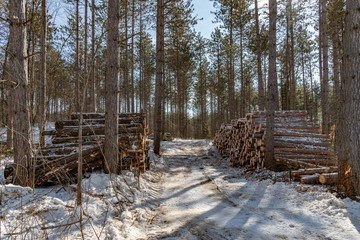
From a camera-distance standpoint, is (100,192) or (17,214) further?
(100,192)

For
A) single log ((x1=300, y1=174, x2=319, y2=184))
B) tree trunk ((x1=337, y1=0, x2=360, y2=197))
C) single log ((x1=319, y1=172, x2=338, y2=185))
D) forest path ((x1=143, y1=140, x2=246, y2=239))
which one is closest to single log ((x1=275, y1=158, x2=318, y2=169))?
single log ((x1=300, y1=174, x2=319, y2=184))

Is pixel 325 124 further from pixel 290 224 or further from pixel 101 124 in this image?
pixel 101 124

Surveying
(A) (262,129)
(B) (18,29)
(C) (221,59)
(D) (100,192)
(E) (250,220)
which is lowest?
(E) (250,220)

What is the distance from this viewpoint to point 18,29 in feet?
13.0

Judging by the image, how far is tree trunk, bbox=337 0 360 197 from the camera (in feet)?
13.3

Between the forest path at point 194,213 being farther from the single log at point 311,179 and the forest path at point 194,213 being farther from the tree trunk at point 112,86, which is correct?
the single log at point 311,179

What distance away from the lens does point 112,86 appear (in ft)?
16.8

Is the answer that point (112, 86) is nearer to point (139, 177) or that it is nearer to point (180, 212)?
point (139, 177)

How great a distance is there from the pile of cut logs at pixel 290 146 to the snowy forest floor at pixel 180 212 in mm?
1405

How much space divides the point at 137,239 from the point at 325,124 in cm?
1193

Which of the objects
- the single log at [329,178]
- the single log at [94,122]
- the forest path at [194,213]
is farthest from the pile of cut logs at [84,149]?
the single log at [329,178]

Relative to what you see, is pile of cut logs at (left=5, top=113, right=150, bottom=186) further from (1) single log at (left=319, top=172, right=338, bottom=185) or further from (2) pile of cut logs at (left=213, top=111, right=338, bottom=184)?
(1) single log at (left=319, top=172, right=338, bottom=185)

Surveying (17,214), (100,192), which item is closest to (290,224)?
(100,192)

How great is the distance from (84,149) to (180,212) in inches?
117
